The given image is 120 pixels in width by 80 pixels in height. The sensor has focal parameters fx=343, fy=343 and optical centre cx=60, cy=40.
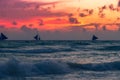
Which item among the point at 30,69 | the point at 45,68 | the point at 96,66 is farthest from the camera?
the point at 96,66

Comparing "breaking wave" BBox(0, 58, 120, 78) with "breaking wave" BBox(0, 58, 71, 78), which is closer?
"breaking wave" BBox(0, 58, 71, 78)

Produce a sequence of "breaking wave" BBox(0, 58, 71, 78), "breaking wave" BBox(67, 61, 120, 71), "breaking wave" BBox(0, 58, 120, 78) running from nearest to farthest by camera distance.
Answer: "breaking wave" BBox(0, 58, 71, 78)
"breaking wave" BBox(0, 58, 120, 78)
"breaking wave" BBox(67, 61, 120, 71)

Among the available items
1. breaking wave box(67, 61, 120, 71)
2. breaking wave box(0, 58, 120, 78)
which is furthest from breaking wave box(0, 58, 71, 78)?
breaking wave box(67, 61, 120, 71)

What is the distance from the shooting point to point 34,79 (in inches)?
738

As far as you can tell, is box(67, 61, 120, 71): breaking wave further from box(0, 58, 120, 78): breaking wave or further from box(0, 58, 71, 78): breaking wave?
box(0, 58, 71, 78): breaking wave

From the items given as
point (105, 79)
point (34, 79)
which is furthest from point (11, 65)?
point (105, 79)

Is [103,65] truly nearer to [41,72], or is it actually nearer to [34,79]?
[41,72]

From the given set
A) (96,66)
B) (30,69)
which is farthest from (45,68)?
(96,66)

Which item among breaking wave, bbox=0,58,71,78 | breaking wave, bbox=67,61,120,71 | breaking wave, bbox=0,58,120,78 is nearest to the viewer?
breaking wave, bbox=0,58,71,78

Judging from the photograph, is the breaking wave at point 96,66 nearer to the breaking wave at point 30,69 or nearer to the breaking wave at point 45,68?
the breaking wave at point 45,68

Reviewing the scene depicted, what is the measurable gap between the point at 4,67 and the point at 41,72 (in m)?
2.86

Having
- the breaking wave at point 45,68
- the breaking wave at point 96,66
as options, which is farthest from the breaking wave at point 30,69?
the breaking wave at point 96,66

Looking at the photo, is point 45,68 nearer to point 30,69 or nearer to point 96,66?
point 30,69

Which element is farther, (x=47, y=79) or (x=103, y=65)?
(x=103, y=65)
